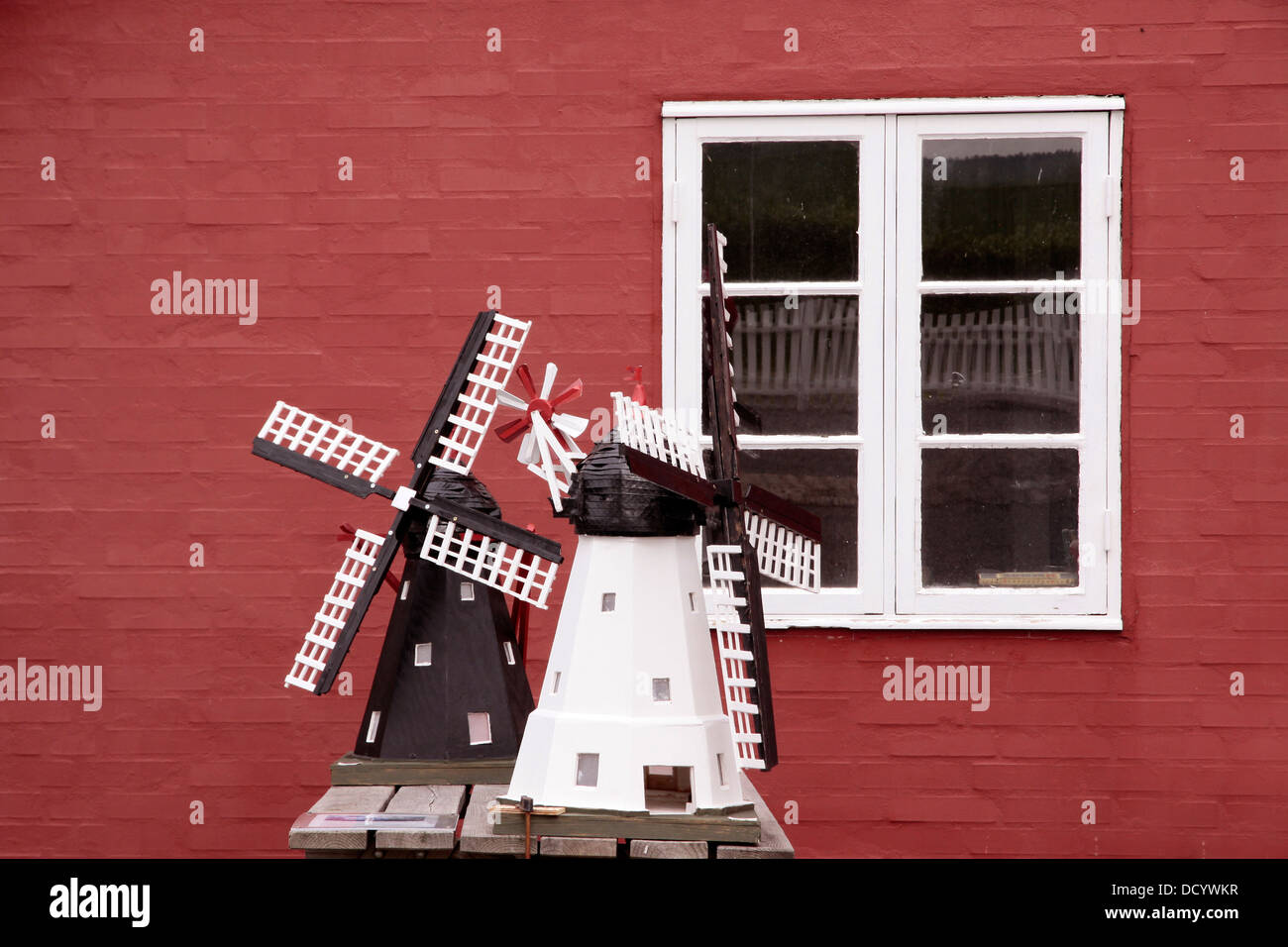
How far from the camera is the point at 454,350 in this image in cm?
535

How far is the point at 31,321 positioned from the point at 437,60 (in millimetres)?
1836

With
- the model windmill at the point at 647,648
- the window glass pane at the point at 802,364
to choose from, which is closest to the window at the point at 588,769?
Answer: the model windmill at the point at 647,648

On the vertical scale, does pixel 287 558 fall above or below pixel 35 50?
below

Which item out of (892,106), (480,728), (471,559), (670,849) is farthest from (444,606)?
(892,106)

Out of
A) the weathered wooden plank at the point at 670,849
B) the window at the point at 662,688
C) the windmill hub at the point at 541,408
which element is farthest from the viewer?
the windmill hub at the point at 541,408

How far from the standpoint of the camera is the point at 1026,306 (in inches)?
212

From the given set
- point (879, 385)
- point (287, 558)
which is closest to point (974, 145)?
point (879, 385)

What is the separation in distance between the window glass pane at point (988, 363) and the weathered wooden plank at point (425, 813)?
249cm

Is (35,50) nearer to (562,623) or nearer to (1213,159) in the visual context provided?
(562,623)

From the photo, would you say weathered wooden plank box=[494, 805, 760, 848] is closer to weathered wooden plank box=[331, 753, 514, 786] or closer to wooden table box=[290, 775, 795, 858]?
wooden table box=[290, 775, 795, 858]

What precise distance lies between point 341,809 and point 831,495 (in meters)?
2.46

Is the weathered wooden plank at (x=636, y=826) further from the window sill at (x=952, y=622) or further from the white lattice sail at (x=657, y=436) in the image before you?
the window sill at (x=952, y=622)

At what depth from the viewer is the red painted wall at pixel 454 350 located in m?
5.28

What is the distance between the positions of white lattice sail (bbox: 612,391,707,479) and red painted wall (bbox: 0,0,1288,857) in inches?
66.5
